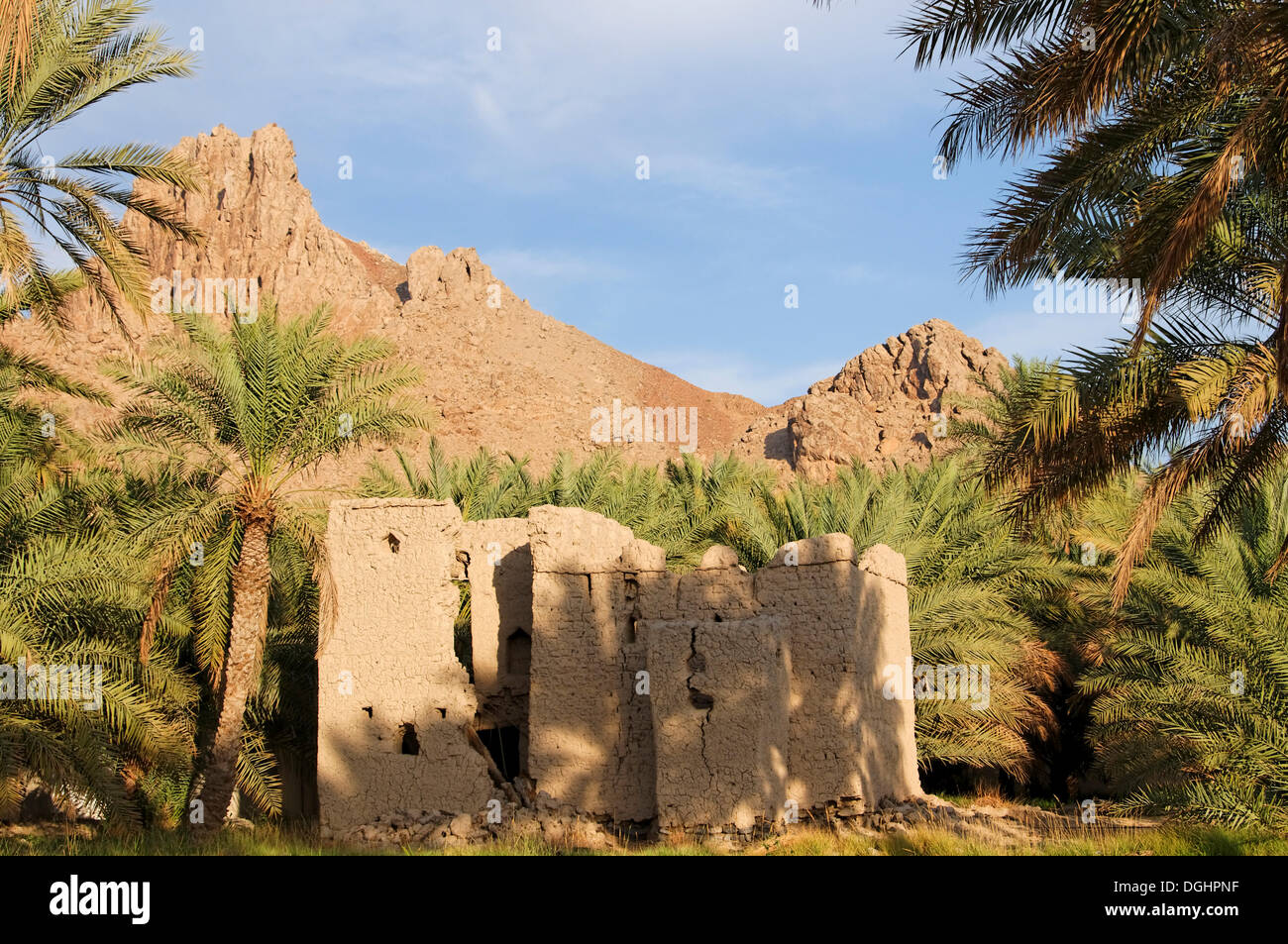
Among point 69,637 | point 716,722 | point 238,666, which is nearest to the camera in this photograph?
point 716,722

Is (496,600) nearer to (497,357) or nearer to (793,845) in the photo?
(793,845)

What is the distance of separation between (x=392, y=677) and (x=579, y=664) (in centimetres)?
230

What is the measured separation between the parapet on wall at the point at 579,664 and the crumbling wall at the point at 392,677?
0.02 meters

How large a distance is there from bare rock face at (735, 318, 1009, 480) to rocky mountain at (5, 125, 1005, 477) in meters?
0.09

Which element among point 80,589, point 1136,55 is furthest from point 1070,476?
point 80,589

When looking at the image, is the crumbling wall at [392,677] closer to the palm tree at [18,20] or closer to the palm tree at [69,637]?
the palm tree at [69,637]

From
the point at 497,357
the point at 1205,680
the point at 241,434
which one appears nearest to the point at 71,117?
the point at 241,434

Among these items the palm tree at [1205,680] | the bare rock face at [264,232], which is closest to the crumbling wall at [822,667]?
the palm tree at [1205,680]

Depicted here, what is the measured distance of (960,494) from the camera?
22688 millimetres

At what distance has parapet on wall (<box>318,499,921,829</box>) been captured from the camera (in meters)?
15.9

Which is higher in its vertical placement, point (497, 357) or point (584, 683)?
point (497, 357)

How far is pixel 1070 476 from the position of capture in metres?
12.2

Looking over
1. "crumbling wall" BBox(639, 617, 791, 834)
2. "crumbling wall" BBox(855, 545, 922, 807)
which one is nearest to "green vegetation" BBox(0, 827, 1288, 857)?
"crumbling wall" BBox(639, 617, 791, 834)

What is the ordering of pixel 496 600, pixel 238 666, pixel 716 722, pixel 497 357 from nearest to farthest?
pixel 716 722, pixel 238 666, pixel 496 600, pixel 497 357
